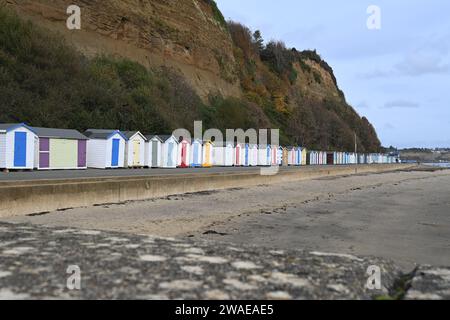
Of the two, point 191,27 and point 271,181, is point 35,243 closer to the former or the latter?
point 271,181

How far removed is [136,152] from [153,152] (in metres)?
2.20

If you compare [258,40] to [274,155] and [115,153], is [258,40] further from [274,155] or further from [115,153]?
[115,153]

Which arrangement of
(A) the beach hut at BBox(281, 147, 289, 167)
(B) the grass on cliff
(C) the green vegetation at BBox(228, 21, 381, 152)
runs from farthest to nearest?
1. (C) the green vegetation at BBox(228, 21, 381, 152)
2. (A) the beach hut at BBox(281, 147, 289, 167)
3. (B) the grass on cliff

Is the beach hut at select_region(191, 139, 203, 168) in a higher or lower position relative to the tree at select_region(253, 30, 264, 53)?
lower

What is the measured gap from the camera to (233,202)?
59.8 feet

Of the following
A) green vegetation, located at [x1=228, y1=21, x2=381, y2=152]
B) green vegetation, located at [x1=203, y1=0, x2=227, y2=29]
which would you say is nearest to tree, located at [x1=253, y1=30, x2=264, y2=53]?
green vegetation, located at [x1=228, y1=21, x2=381, y2=152]

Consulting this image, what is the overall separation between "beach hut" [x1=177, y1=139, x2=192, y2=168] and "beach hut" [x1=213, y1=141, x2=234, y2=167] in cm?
551

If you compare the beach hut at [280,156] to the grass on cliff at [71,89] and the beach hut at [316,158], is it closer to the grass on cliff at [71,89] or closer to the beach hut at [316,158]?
the grass on cliff at [71,89]

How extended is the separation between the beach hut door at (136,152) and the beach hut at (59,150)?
4.90 meters

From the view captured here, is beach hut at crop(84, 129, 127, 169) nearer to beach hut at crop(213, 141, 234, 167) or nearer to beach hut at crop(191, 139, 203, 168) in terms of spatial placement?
beach hut at crop(191, 139, 203, 168)

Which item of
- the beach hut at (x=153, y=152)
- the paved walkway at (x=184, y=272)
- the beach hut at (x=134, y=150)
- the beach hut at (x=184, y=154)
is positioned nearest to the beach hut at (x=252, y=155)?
the beach hut at (x=184, y=154)

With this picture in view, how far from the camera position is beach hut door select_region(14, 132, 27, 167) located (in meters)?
21.3

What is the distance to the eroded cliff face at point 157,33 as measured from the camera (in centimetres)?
4506

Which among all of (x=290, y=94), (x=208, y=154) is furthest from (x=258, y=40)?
(x=208, y=154)
